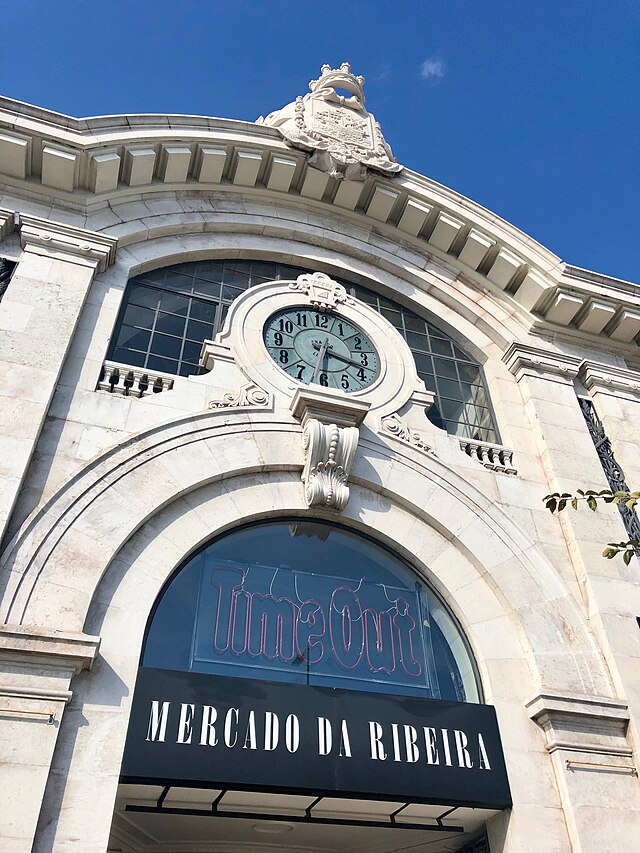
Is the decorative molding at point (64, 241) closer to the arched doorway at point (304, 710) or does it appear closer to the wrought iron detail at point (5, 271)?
the wrought iron detail at point (5, 271)

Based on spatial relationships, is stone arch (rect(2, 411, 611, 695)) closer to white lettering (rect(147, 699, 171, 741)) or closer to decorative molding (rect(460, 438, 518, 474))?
decorative molding (rect(460, 438, 518, 474))

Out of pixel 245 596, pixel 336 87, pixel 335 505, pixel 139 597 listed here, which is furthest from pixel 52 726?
pixel 336 87

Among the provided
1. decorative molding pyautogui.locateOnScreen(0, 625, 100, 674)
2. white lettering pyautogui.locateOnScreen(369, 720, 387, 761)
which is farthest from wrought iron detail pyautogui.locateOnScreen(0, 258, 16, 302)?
white lettering pyautogui.locateOnScreen(369, 720, 387, 761)

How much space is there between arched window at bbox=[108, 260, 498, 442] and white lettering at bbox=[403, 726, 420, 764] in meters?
5.59

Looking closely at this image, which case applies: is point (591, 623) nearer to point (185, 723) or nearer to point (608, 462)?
point (608, 462)

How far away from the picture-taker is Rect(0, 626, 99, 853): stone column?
631 cm

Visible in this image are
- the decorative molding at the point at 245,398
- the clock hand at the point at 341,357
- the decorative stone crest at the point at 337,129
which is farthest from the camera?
the decorative stone crest at the point at 337,129

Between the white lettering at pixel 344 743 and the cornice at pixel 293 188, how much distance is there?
9.10 meters

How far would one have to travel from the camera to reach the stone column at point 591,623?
26.7 ft

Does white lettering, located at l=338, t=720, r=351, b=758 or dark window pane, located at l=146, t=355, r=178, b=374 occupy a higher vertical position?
dark window pane, located at l=146, t=355, r=178, b=374

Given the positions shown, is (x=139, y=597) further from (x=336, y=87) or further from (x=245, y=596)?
(x=336, y=87)

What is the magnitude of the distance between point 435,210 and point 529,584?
8.02m

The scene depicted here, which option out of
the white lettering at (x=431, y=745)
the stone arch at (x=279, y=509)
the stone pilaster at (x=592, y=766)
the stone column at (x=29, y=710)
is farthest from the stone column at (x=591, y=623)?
the stone column at (x=29, y=710)

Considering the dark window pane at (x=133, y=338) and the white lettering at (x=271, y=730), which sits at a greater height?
the dark window pane at (x=133, y=338)
